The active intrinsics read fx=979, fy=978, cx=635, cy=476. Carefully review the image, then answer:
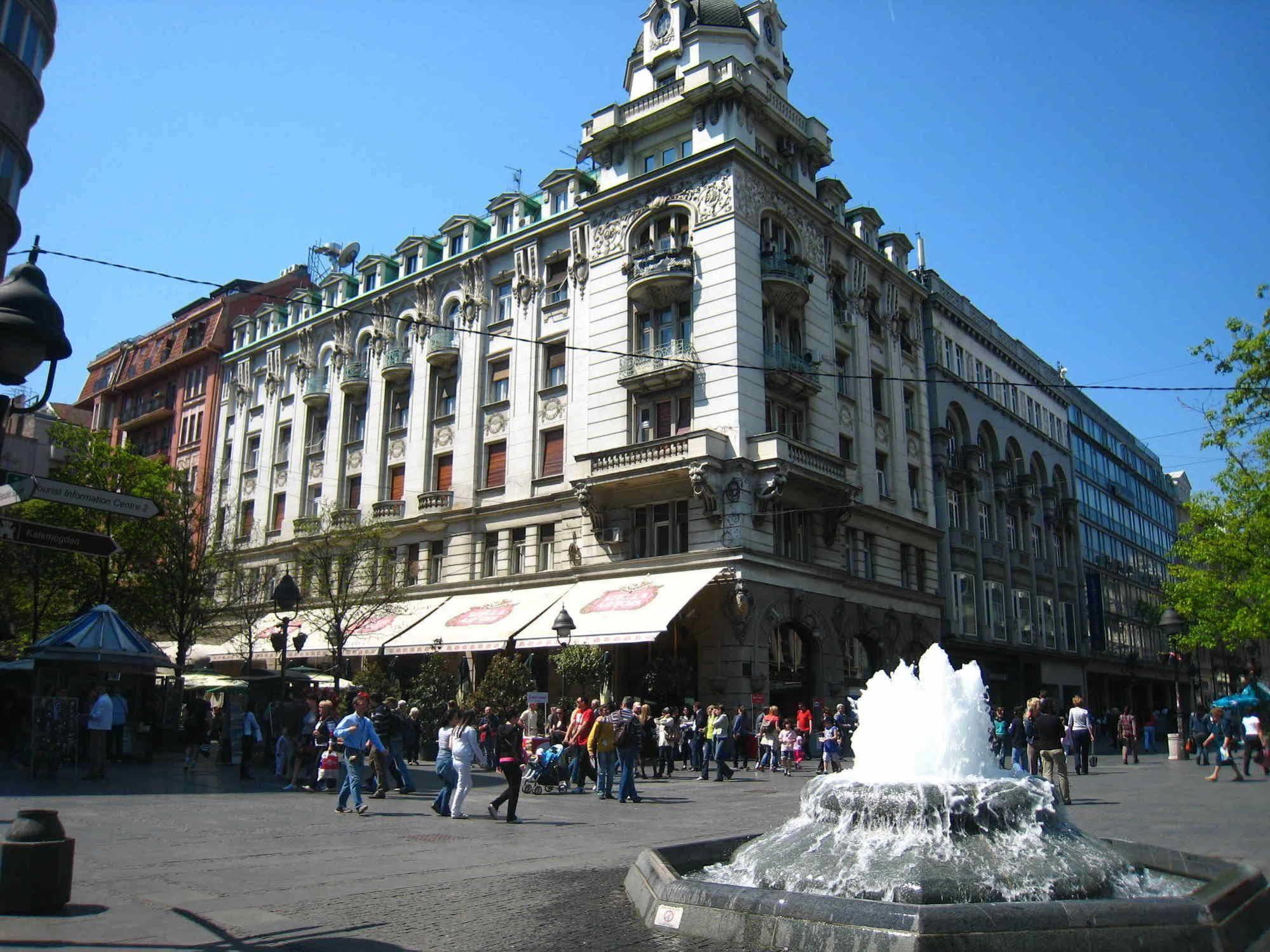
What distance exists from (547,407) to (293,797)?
19.0 metres

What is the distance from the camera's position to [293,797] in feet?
57.0

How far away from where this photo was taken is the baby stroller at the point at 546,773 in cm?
1958

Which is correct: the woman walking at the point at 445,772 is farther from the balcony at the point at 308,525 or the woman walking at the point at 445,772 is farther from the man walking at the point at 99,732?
the balcony at the point at 308,525

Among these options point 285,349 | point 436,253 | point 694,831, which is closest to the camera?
point 694,831

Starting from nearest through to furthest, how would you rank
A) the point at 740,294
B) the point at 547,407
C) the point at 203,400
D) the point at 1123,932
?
the point at 1123,932 < the point at 740,294 < the point at 547,407 < the point at 203,400

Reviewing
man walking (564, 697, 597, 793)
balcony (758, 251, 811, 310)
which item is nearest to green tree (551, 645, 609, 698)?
man walking (564, 697, 597, 793)

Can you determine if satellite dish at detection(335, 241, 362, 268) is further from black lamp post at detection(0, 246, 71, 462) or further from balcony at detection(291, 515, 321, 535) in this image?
black lamp post at detection(0, 246, 71, 462)

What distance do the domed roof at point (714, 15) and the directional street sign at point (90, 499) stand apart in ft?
104

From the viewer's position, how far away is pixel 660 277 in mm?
31125

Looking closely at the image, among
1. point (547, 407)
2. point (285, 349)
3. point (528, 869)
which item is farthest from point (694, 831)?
point (285, 349)

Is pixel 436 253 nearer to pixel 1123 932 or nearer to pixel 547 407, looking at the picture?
pixel 547 407

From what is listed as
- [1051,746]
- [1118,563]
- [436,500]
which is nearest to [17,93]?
[436,500]

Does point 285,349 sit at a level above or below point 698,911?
above

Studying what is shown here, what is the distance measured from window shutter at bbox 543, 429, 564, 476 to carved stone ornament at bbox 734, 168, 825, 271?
31.6ft
